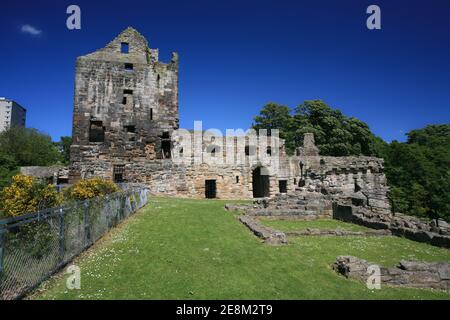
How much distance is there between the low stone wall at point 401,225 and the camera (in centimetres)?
1087

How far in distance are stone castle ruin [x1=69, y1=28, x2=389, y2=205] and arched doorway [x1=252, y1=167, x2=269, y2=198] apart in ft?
0.66

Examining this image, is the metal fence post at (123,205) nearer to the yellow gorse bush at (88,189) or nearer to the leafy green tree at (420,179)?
the yellow gorse bush at (88,189)

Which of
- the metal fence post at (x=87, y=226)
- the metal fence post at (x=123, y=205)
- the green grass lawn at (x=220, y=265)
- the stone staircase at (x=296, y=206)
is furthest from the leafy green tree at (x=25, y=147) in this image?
the metal fence post at (x=87, y=226)

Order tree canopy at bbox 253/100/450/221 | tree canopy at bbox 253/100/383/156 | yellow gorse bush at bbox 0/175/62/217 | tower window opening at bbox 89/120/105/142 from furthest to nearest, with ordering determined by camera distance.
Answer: tree canopy at bbox 253/100/383/156, tree canopy at bbox 253/100/450/221, tower window opening at bbox 89/120/105/142, yellow gorse bush at bbox 0/175/62/217

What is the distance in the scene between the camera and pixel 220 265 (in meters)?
7.43

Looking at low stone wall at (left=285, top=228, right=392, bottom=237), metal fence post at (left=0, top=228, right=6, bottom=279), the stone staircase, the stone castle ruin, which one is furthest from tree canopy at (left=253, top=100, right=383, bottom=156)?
metal fence post at (left=0, top=228, right=6, bottom=279)

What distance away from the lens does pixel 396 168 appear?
4419 centimetres

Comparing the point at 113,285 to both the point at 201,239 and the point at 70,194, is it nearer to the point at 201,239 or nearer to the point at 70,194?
the point at 201,239

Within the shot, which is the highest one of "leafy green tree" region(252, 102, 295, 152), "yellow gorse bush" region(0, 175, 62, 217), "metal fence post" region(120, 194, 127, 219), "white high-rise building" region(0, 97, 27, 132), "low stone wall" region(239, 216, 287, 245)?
"white high-rise building" region(0, 97, 27, 132)

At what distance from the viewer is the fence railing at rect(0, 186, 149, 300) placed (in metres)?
5.24

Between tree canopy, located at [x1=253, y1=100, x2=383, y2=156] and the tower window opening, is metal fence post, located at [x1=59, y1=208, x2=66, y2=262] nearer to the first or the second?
Answer: the tower window opening

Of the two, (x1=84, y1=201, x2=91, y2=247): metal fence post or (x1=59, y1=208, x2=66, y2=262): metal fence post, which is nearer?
(x1=59, y1=208, x2=66, y2=262): metal fence post

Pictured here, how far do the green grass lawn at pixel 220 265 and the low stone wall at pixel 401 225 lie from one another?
501mm
